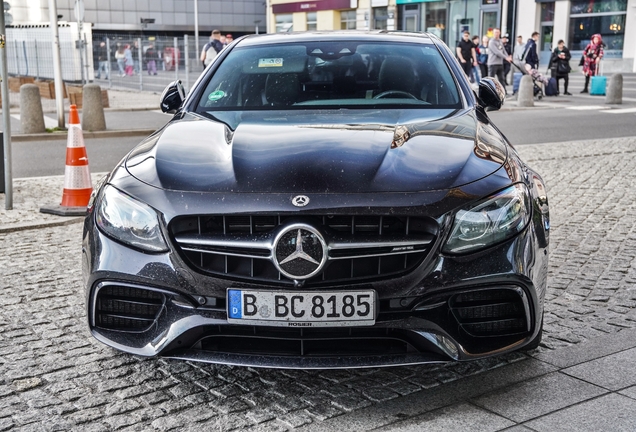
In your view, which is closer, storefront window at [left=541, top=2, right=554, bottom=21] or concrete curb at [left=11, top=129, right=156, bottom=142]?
concrete curb at [left=11, top=129, right=156, bottom=142]

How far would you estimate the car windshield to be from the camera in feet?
14.6

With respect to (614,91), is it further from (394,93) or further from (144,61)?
(394,93)

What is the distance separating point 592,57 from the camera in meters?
25.5

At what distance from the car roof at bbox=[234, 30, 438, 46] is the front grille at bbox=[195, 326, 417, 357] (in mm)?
A: 2386

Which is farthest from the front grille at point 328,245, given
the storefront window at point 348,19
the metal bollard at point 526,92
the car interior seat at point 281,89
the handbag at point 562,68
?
the storefront window at point 348,19

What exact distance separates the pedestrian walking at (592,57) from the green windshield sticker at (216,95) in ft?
Result: 74.9

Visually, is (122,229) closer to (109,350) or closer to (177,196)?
(177,196)

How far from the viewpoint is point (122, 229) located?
10.5ft

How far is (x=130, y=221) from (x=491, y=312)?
140 cm

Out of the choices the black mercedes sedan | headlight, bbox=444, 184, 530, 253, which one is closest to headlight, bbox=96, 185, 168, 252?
the black mercedes sedan

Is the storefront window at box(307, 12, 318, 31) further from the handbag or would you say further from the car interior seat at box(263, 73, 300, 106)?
the car interior seat at box(263, 73, 300, 106)

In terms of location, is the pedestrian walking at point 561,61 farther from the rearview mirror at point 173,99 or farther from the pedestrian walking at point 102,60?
the rearview mirror at point 173,99

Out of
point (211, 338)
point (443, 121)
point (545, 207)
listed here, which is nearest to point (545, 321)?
point (545, 207)

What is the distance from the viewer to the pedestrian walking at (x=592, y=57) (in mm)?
25438
